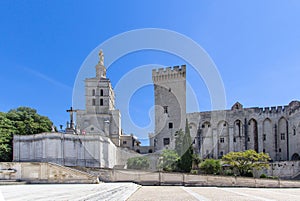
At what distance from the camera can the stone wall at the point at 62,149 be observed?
121ft

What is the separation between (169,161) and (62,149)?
13075 mm

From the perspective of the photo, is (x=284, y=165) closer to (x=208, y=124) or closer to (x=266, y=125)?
(x=266, y=125)

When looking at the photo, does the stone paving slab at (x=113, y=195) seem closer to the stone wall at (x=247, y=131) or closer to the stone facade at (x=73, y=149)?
the stone facade at (x=73, y=149)

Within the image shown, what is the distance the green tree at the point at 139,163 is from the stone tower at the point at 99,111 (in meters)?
11.0

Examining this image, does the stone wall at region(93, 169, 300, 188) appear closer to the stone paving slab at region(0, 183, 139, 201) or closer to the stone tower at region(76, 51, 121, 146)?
the stone paving slab at region(0, 183, 139, 201)

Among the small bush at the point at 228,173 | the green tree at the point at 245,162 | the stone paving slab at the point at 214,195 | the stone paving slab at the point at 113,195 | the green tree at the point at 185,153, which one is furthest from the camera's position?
the green tree at the point at 245,162

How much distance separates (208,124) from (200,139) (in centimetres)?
284

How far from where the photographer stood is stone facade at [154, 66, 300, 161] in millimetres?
53125

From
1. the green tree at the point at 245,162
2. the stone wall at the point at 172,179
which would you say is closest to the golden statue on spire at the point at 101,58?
the green tree at the point at 245,162

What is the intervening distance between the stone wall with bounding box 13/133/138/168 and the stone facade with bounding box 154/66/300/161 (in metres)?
18.7

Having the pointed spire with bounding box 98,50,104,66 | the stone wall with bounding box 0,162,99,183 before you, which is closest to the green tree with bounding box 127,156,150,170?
the stone wall with bounding box 0,162,99,183

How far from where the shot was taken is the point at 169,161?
140ft

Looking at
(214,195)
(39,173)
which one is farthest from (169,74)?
(214,195)

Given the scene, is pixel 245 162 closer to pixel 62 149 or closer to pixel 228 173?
pixel 228 173
